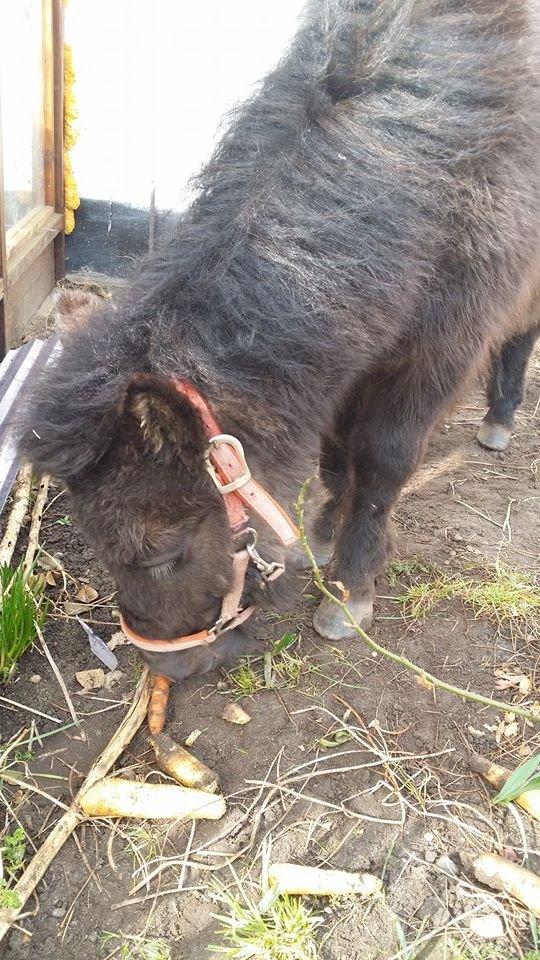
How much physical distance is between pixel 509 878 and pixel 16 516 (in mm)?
2610

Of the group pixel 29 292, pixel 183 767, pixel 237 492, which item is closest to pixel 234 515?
pixel 237 492

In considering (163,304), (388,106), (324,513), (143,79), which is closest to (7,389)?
(324,513)

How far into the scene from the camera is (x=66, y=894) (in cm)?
229

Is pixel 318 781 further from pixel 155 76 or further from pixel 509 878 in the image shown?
pixel 155 76

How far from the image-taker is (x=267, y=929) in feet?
6.87

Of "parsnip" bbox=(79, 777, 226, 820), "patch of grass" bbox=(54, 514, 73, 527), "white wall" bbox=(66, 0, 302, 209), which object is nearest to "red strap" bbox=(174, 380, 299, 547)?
"parsnip" bbox=(79, 777, 226, 820)

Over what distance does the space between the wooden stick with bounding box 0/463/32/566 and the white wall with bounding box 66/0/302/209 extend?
314cm

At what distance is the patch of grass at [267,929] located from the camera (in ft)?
6.71

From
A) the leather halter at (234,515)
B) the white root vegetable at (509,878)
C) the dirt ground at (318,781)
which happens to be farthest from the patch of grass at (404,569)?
the white root vegetable at (509,878)

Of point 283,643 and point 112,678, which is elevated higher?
point 283,643

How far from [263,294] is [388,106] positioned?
805 mm

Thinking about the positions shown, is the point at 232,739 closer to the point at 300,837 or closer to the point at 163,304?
the point at 300,837

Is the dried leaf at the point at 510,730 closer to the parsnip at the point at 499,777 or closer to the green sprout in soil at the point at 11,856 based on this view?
the parsnip at the point at 499,777

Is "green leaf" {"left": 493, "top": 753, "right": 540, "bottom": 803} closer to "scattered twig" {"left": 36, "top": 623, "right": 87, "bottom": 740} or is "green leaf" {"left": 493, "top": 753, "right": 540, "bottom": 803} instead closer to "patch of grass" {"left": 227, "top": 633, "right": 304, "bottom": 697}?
"patch of grass" {"left": 227, "top": 633, "right": 304, "bottom": 697}
